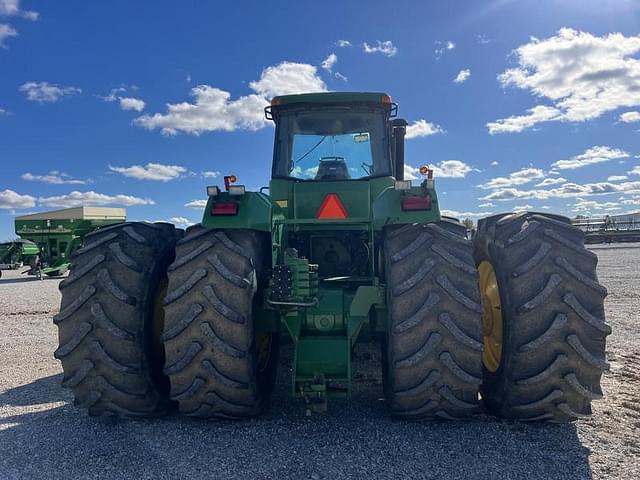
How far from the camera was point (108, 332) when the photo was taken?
372cm

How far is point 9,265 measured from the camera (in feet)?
91.9

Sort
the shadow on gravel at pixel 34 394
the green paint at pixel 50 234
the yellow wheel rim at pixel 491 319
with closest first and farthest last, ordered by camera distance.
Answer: the yellow wheel rim at pixel 491 319 < the shadow on gravel at pixel 34 394 < the green paint at pixel 50 234

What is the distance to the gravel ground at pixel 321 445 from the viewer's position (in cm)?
305

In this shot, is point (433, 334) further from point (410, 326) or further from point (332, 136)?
point (332, 136)

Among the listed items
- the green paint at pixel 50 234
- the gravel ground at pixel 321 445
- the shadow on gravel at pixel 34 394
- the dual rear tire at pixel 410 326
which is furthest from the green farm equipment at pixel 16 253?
the dual rear tire at pixel 410 326

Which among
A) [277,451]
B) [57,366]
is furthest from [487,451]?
[57,366]

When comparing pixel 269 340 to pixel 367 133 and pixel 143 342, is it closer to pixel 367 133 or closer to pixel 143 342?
pixel 143 342

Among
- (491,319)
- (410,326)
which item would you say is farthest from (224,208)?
(491,319)

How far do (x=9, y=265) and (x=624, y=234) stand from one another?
39.1 metres

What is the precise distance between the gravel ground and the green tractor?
0.17m

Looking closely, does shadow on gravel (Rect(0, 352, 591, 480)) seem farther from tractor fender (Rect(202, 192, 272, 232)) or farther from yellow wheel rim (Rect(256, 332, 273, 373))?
tractor fender (Rect(202, 192, 272, 232))

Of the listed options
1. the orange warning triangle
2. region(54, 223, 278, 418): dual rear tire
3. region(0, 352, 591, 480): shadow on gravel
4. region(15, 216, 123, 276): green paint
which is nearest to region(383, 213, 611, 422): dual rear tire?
region(0, 352, 591, 480): shadow on gravel

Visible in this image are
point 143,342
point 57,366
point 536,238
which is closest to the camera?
point 536,238

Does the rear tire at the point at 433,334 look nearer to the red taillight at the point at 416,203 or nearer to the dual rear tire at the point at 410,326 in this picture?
the dual rear tire at the point at 410,326
